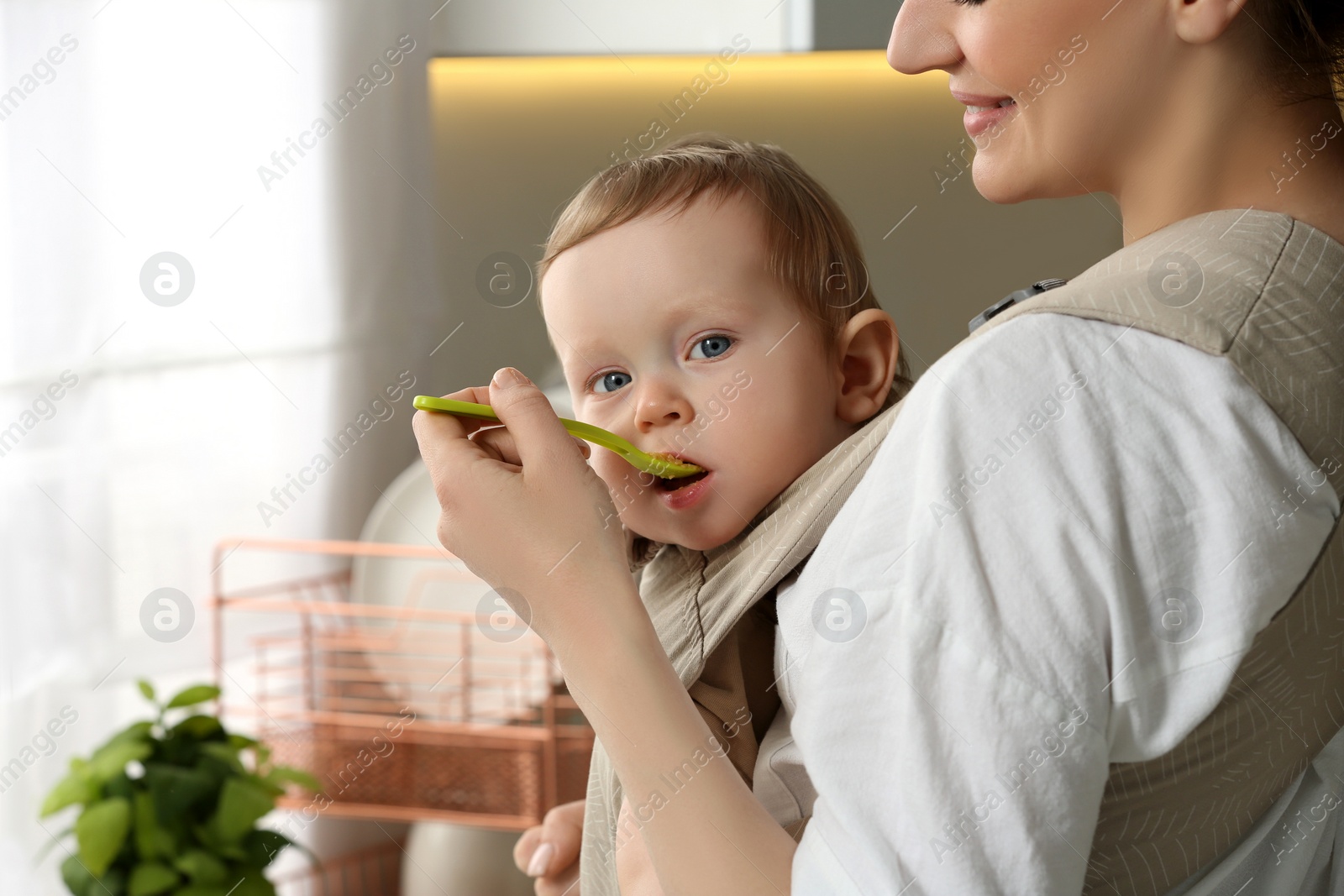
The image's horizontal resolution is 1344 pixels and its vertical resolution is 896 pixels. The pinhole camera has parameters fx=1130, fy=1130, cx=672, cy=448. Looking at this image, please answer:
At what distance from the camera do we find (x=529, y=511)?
55 centimetres

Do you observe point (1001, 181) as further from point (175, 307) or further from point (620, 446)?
point (175, 307)

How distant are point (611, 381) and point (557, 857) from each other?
0.37 metres

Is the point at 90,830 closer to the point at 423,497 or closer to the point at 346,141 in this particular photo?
the point at 423,497

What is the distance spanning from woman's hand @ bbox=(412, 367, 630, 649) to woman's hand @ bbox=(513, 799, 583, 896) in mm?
328

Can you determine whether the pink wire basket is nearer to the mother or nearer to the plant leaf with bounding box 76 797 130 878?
the plant leaf with bounding box 76 797 130 878

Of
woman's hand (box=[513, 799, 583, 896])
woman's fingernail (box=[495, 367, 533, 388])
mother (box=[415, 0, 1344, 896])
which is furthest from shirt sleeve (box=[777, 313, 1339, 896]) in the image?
woman's hand (box=[513, 799, 583, 896])

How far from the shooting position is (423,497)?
1.75 meters

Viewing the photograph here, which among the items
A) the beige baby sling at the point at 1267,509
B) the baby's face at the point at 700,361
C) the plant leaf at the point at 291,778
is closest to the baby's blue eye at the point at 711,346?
the baby's face at the point at 700,361

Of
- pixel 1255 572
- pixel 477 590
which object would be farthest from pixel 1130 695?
pixel 477 590

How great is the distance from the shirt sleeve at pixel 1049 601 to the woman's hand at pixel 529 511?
0.51 ft

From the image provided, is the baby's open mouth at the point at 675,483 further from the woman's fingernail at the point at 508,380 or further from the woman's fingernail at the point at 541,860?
the woman's fingernail at the point at 541,860

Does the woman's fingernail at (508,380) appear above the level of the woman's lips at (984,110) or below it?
below

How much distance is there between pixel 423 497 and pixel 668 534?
1128mm

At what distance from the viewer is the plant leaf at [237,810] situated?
5.12 ft
